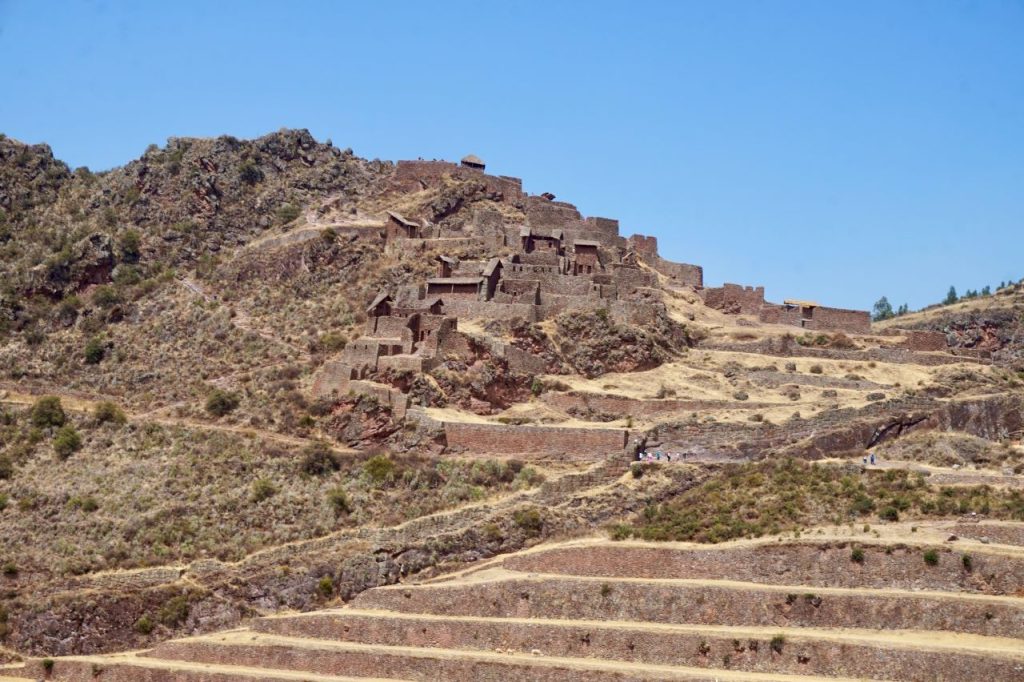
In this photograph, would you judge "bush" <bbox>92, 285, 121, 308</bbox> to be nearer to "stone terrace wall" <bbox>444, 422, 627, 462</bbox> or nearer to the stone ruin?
the stone ruin

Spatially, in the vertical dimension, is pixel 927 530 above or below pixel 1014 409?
below

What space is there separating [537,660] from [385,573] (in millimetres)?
10003

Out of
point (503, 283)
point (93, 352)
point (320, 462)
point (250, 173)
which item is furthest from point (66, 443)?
point (250, 173)

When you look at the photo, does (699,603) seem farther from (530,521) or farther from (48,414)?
(48,414)

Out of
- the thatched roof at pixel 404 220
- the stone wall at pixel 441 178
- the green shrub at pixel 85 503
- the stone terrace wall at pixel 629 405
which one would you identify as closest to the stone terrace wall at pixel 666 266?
the stone wall at pixel 441 178

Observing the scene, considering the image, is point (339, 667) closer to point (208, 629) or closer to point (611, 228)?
point (208, 629)

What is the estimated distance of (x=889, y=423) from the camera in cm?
4834

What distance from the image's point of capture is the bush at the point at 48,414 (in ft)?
192

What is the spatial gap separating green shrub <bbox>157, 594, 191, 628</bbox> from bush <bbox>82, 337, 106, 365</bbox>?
2500 centimetres

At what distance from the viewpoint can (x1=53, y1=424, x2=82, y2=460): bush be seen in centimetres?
5609

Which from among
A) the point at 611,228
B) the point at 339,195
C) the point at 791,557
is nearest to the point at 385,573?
the point at 791,557

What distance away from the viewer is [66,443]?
185 feet

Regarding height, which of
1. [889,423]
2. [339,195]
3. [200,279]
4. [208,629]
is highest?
[339,195]

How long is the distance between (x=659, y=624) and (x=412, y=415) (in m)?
18.7
